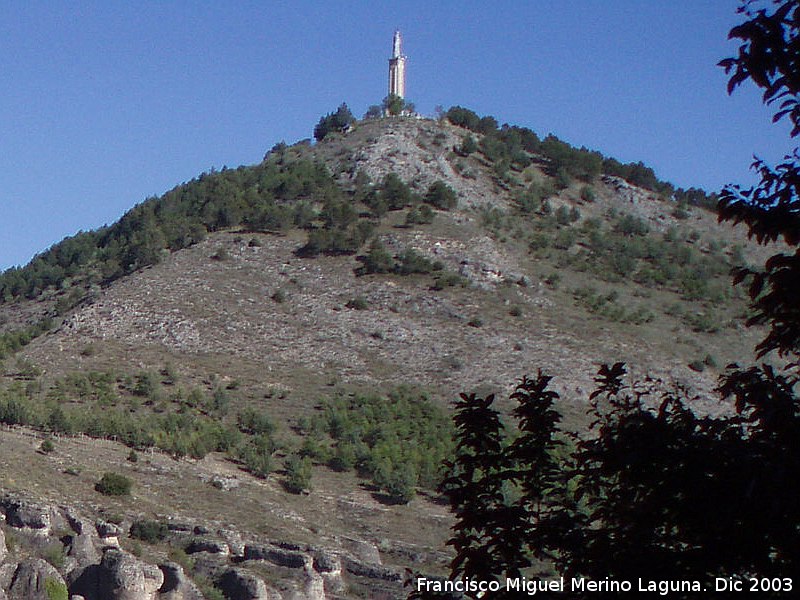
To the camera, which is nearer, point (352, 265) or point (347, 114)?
point (352, 265)

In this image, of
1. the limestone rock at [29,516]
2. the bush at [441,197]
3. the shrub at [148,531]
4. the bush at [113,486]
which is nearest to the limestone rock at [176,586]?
the shrub at [148,531]

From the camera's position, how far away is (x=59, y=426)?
111ft

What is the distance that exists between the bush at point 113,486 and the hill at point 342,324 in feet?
1.55

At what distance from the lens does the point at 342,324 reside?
47.3m

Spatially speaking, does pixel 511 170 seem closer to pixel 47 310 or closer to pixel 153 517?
pixel 47 310

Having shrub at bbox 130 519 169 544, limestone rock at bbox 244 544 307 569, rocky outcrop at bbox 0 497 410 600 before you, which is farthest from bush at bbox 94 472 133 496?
limestone rock at bbox 244 544 307 569

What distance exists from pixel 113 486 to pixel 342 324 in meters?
20.1

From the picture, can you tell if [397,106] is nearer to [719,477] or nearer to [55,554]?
[55,554]

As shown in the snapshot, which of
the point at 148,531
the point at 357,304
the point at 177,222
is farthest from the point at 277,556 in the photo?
the point at 177,222

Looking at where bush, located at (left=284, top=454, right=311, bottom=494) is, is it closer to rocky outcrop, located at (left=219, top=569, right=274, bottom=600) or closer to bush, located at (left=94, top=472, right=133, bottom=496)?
bush, located at (left=94, top=472, right=133, bottom=496)

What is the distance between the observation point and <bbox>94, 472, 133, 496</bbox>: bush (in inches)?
1097

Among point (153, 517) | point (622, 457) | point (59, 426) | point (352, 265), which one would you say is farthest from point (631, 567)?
point (352, 265)

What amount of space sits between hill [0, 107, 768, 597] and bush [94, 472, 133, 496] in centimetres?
47

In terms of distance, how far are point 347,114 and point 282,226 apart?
17292mm
